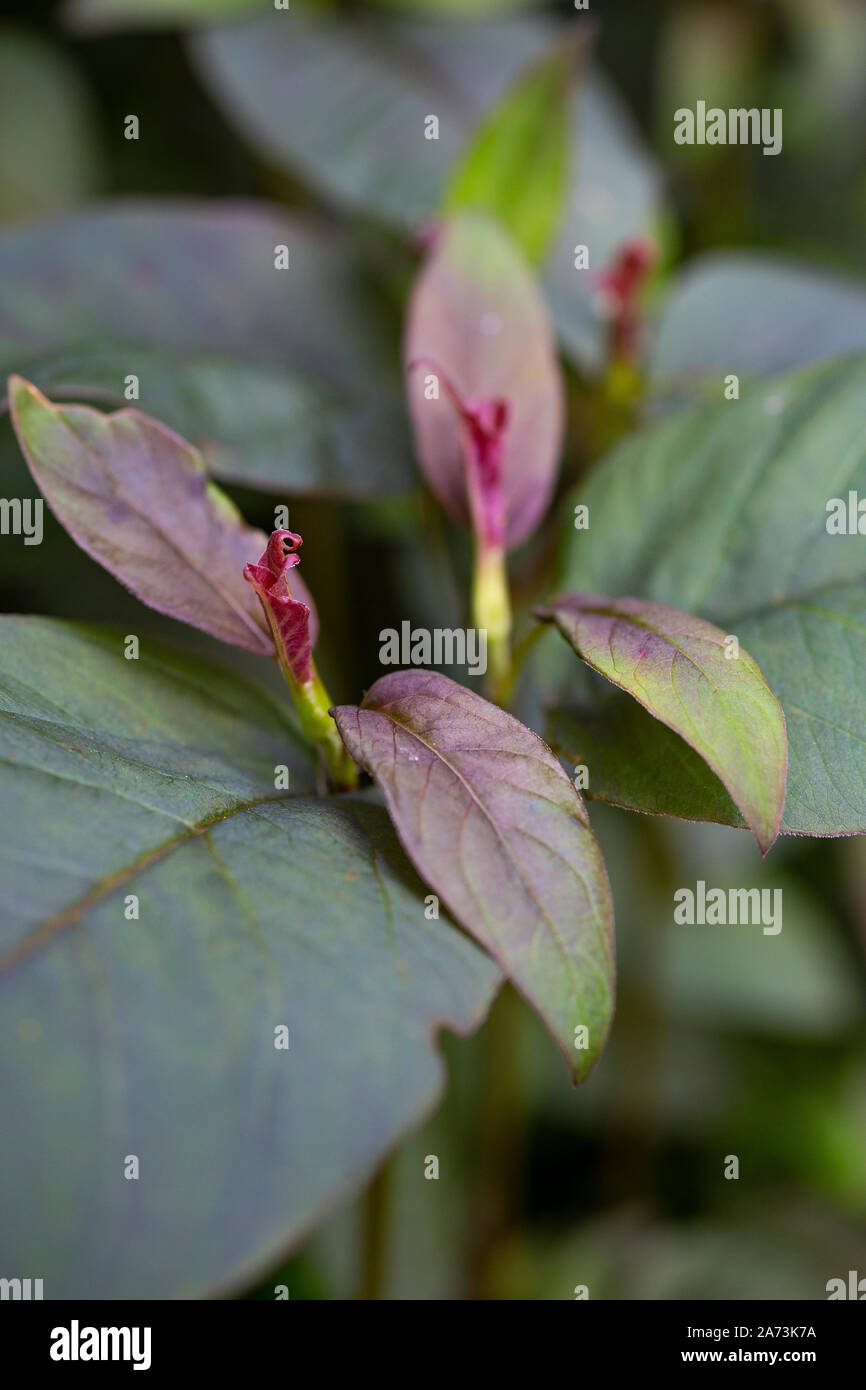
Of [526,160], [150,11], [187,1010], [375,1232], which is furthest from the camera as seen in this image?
[150,11]

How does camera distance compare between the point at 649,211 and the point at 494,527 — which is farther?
the point at 649,211

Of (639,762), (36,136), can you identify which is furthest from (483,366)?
(36,136)

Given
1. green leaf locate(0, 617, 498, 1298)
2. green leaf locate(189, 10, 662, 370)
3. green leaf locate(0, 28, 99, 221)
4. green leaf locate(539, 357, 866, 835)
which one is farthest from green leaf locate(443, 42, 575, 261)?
green leaf locate(0, 617, 498, 1298)

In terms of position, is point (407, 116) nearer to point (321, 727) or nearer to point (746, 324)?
point (746, 324)

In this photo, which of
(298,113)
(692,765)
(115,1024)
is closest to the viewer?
(115,1024)

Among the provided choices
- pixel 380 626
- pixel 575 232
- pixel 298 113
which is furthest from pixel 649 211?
pixel 380 626

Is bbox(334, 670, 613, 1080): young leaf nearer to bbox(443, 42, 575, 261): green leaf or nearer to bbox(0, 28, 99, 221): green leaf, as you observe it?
bbox(443, 42, 575, 261): green leaf

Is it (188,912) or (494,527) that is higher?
(494,527)

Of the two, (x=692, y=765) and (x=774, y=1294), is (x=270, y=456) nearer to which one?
(x=692, y=765)
